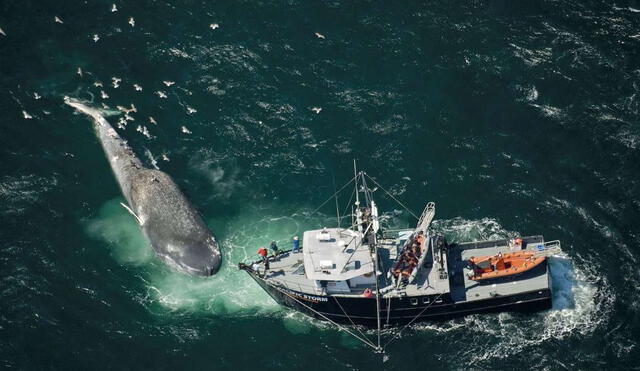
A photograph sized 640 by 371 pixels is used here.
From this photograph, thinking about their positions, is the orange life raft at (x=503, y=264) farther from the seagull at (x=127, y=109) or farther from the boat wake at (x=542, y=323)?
the seagull at (x=127, y=109)

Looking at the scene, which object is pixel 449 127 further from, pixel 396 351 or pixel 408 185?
pixel 396 351

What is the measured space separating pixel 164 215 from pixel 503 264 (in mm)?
35302

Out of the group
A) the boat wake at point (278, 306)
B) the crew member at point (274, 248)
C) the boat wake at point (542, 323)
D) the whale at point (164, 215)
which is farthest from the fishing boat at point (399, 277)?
the whale at point (164, 215)

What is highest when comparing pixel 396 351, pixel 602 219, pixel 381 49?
pixel 381 49

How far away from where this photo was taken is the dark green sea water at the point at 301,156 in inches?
3415

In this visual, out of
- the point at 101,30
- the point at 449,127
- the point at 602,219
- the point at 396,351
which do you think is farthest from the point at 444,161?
the point at 101,30

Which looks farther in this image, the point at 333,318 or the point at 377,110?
the point at 377,110

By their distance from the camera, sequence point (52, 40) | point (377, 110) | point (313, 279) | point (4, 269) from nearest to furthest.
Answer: point (313, 279), point (4, 269), point (377, 110), point (52, 40)

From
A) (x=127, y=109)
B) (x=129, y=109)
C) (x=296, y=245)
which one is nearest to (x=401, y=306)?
(x=296, y=245)

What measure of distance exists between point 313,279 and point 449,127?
93.9 feet

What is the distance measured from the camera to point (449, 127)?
4080 inches

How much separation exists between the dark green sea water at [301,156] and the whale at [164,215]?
1347 millimetres

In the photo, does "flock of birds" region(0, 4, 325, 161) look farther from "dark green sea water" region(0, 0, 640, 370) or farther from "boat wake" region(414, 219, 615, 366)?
"boat wake" region(414, 219, 615, 366)

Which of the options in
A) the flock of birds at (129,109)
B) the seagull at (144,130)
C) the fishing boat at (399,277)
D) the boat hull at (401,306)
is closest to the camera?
the fishing boat at (399,277)
